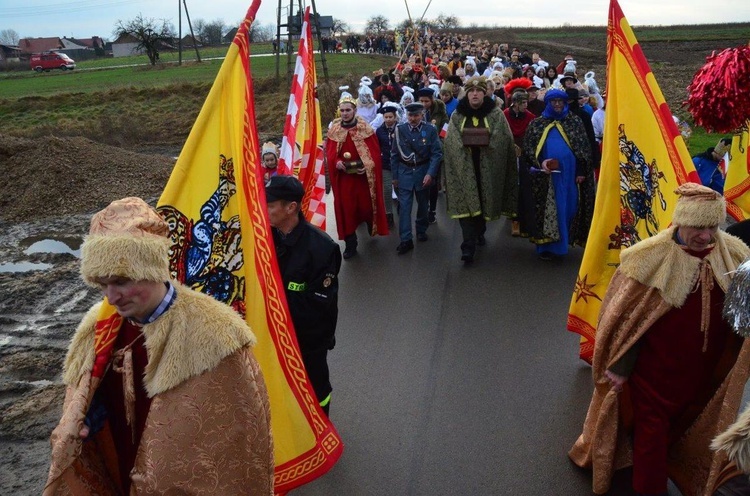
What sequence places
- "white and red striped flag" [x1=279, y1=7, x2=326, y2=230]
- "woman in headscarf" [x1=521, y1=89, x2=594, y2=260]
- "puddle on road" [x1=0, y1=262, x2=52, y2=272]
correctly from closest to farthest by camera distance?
"white and red striped flag" [x1=279, y1=7, x2=326, y2=230] < "woman in headscarf" [x1=521, y1=89, x2=594, y2=260] < "puddle on road" [x1=0, y1=262, x2=52, y2=272]

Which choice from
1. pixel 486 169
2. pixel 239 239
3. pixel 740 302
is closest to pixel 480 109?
pixel 486 169

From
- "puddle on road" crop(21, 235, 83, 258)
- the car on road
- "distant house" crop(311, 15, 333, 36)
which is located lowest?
"puddle on road" crop(21, 235, 83, 258)

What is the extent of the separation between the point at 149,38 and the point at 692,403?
5360 centimetres

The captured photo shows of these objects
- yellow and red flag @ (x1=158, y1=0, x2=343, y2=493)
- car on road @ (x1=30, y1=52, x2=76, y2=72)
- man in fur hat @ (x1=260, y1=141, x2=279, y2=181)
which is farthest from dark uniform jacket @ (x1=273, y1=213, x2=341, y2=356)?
car on road @ (x1=30, y1=52, x2=76, y2=72)

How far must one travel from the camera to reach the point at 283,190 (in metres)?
3.68

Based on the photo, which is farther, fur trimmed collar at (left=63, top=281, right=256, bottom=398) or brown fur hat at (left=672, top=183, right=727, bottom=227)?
brown fur hat at (left=672, top=183, right=727, bottom=227)

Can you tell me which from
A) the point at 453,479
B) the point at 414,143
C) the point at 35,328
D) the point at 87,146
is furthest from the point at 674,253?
the point at 87,146

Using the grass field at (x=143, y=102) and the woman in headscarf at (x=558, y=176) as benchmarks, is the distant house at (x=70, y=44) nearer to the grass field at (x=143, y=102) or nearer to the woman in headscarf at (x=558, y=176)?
the grass field at (x=143, y=102)

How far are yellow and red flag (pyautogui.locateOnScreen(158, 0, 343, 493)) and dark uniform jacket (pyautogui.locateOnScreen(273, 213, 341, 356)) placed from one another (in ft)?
1.93

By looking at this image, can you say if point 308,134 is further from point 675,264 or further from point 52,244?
point 52,244

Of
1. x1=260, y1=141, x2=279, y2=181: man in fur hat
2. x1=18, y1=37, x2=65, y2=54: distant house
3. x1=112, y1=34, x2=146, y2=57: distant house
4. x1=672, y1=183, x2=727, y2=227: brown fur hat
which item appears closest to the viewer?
x1=672, y1=183, x2=727, y2=227: brown fur hat

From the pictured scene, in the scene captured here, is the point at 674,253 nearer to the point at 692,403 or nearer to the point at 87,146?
the point at 692,403

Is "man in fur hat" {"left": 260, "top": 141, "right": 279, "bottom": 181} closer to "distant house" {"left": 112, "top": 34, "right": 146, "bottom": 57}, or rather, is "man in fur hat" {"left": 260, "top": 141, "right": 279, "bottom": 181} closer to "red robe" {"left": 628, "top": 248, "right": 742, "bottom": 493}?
"red robe" {"left": 628, "top": 248, "right": 742, "bottom": 493}

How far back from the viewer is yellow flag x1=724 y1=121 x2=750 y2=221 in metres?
5.43
